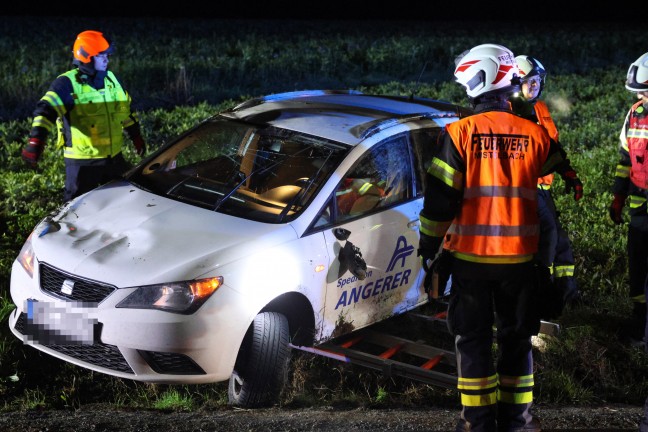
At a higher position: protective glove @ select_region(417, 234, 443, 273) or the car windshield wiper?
the car windshield wiper

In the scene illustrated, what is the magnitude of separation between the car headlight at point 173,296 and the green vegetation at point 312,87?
2.56ft

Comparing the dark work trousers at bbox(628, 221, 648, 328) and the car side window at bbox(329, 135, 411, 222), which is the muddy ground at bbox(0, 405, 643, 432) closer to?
the car side window at bbox(329, 135, 411, 222)

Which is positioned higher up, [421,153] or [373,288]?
[421,153]

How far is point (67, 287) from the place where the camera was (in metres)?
4.91

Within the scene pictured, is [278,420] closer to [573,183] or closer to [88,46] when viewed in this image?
[573,183]

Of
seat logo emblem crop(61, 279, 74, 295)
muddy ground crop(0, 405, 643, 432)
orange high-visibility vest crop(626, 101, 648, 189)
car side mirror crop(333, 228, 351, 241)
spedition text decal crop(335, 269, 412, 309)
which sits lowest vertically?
muddy ground crop(0, 405, 643, 432)

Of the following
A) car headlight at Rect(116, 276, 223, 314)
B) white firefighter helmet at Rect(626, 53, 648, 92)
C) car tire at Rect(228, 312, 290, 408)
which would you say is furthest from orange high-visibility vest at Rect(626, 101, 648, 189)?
car headlight at Rect(116, 276, 223, 314)

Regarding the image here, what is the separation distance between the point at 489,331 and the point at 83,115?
3.86 metres

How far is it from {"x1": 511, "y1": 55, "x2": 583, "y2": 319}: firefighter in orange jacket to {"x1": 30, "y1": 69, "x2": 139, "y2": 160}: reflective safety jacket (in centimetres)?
306

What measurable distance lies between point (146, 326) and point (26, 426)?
0.77 metres

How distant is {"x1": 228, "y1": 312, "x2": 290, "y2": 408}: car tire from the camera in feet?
16.4

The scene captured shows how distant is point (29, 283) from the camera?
5.13 metres

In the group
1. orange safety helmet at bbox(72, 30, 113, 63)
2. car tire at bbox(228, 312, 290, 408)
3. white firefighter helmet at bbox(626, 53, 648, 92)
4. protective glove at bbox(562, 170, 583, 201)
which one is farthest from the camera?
orange safety helmet at bbox(72, 30, 113, 63)

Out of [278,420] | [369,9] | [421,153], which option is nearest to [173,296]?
[278,420]
